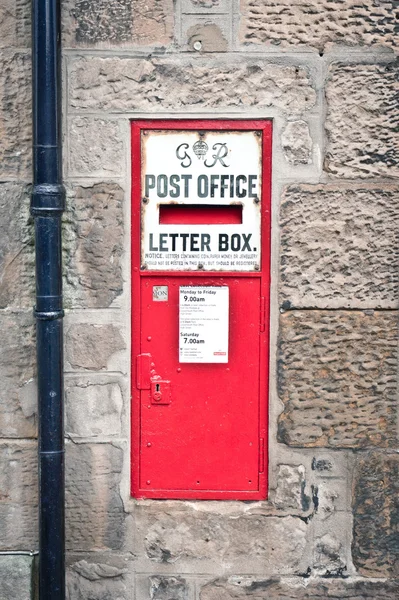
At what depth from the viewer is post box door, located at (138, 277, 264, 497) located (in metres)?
3.23

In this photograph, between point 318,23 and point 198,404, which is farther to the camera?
point 198,404

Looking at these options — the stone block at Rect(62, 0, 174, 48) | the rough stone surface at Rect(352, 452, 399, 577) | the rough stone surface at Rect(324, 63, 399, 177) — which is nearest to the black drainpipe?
the stone block at Rect(62, 0, 174, 48)

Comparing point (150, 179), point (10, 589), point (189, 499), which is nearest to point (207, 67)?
point (150, 179)

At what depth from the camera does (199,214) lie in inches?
127

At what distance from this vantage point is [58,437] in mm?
3154

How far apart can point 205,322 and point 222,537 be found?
923mm

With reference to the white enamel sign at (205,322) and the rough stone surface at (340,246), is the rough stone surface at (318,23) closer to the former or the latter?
the rough stone surface at (340,246)

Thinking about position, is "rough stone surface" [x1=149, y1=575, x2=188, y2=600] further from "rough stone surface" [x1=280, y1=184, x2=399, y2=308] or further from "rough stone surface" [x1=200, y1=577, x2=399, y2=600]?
"rough stone surface" [x1=280, y1=184, x2=399, y2=308]

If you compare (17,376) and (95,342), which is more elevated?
(95,342)

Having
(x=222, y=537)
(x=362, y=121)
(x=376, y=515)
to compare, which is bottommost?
(x=222, y=537)

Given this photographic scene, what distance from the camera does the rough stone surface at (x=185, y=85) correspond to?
3131 millimetres

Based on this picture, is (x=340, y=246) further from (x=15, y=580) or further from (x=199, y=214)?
(x=15, y=580)

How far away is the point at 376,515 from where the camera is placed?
3.24 metres

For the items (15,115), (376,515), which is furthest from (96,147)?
(376,515)
